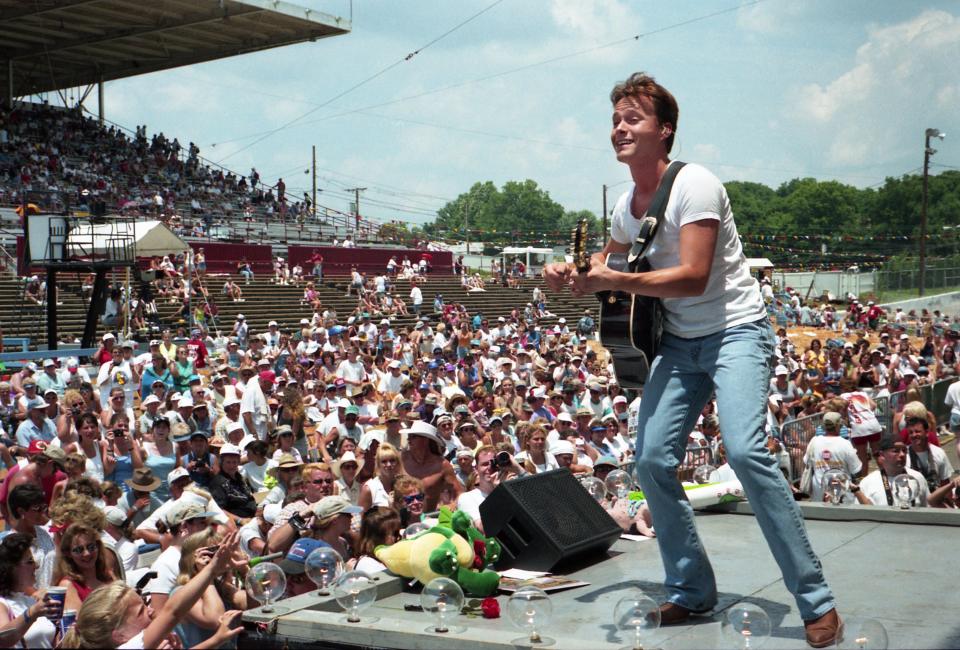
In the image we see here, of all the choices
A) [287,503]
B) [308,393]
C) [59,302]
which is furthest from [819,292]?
[287,503]

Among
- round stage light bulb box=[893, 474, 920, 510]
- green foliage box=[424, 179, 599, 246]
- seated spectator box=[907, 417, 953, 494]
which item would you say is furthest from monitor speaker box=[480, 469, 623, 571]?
green foliage box=[424, 179, 599, 246]

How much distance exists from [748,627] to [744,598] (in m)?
0.73

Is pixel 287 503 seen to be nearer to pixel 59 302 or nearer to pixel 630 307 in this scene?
pixel 630 307

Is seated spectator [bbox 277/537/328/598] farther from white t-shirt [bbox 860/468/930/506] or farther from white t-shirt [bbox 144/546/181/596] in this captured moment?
white t-shirt [bbox 860/468/930/506]

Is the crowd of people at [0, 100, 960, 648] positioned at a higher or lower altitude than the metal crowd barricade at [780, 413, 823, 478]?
higher

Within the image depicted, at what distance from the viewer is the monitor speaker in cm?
493

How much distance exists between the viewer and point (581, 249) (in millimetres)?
3867

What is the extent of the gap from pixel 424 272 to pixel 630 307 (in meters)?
38.9

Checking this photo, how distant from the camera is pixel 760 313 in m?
3.91

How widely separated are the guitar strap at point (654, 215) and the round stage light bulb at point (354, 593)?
1.64m

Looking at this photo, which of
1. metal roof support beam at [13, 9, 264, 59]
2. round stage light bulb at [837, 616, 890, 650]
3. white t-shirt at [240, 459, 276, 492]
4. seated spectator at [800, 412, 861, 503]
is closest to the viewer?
round stage light bulb at [837, 616, 890, 650]

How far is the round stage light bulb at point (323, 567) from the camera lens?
4648mm

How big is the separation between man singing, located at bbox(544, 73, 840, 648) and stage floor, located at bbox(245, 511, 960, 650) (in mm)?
232

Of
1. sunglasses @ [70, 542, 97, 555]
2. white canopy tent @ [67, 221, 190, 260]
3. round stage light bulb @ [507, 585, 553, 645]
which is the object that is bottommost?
sunglasses @ [70, 542, 97, 555]
